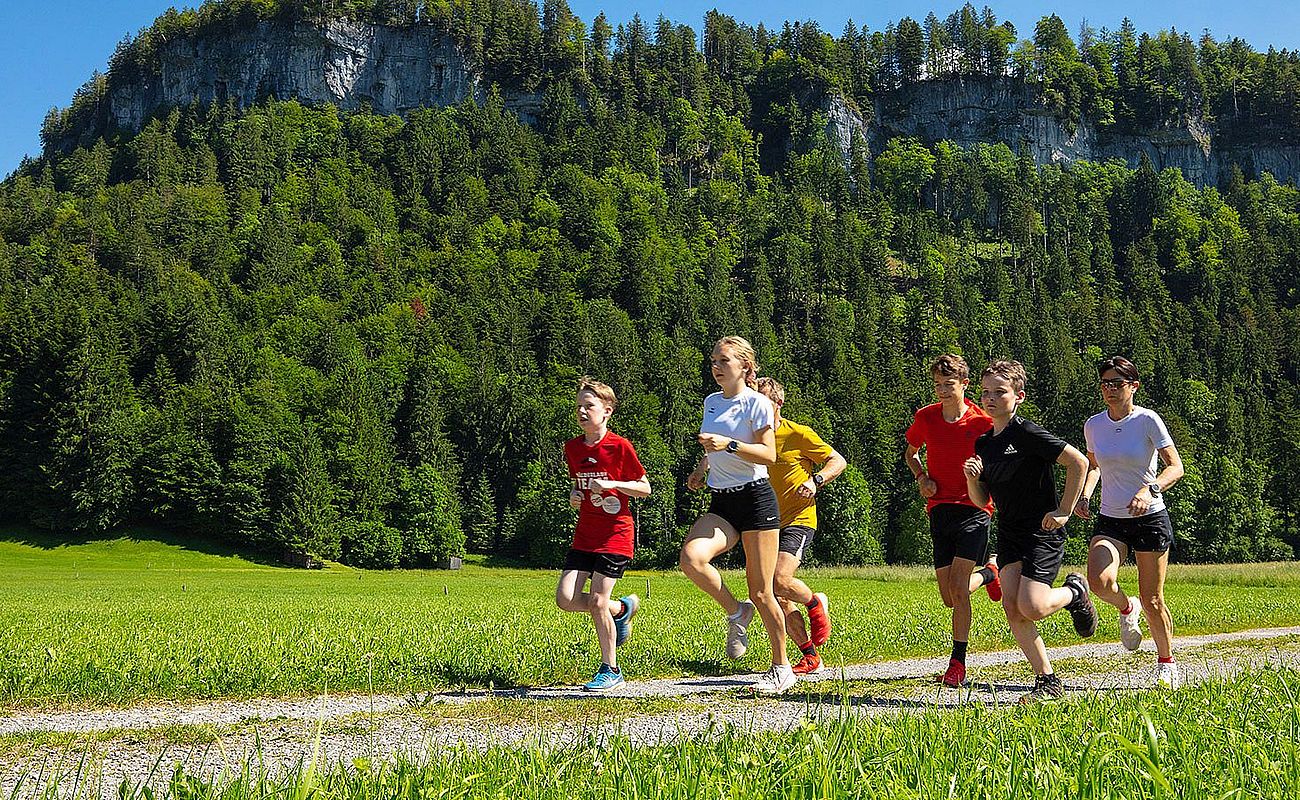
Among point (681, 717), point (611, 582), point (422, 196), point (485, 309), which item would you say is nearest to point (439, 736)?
point (681, 717)

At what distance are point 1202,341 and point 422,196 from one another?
354ft

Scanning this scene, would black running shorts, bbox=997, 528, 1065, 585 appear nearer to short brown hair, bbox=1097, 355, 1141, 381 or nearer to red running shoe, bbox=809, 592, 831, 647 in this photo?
short brown hair, bbox=1097, 355, 1141, 381

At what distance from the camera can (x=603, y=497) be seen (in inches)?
320

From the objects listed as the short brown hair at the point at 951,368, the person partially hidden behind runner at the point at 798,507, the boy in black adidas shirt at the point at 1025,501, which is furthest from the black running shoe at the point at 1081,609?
the person partially hidden behind runner at the point at 798,507

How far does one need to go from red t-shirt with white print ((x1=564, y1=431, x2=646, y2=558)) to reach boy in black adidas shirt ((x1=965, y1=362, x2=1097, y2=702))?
2.59 metres

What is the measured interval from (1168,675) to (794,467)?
130 inches

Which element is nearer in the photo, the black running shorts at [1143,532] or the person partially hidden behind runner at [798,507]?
the black running shorts at [1143,532]

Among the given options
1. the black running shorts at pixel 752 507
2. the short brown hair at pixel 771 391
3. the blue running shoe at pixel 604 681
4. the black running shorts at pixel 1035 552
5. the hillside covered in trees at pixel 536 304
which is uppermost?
the hillside covered in trees at pixel 536 304

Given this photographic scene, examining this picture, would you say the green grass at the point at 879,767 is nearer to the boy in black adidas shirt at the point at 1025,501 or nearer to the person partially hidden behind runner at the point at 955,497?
the boy in black adidas shirt at the point at 1025,501

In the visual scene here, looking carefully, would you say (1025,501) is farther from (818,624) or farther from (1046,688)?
(818,624)

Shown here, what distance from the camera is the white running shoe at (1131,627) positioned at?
859cm

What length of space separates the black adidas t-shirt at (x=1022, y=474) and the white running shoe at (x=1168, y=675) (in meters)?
1.55

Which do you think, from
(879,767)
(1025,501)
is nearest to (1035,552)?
(1025,501)

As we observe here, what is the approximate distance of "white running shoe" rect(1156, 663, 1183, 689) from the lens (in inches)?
305
